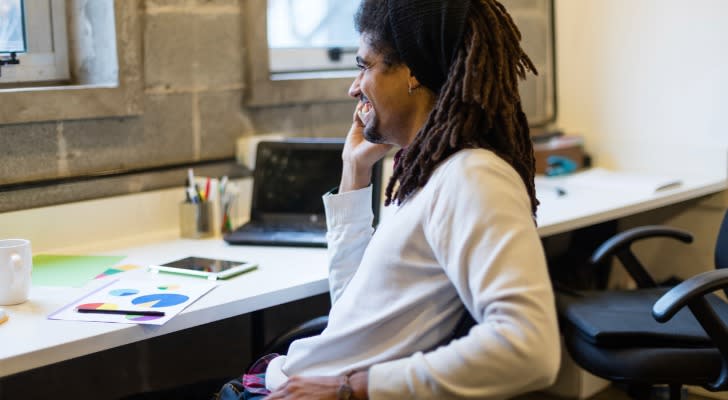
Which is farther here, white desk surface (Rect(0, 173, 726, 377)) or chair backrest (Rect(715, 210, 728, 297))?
chair backrest (Rect(715, 210, 728, 297))

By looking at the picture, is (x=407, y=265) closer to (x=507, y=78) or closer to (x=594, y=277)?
(x=507, y=78)

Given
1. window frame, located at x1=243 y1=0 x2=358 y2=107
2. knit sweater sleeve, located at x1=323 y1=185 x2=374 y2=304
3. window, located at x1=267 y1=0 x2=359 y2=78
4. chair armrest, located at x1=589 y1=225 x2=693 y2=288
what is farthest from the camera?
window, located at x1=267 y1=0 x2=359 y2=78

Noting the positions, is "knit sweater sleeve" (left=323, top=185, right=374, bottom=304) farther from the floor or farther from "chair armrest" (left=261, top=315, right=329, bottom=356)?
the floor

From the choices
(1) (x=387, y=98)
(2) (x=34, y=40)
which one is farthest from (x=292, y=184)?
(1) (x=387, y=98)

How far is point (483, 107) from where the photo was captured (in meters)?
1.16

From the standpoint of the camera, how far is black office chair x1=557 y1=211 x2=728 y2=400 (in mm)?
1672

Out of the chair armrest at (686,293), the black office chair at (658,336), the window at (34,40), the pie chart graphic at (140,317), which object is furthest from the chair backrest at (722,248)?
the window at (34,40)

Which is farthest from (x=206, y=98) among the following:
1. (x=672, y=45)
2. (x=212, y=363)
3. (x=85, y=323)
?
(x=672, y=45)

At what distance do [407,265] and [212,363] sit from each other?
130 centimetres

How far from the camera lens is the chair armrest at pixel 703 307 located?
1.65 m

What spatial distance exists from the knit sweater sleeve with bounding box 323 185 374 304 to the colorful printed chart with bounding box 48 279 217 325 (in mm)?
257

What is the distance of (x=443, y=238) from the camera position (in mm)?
1098

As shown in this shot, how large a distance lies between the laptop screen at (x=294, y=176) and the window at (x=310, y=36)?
42 cm

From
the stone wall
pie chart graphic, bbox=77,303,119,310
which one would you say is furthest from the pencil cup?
pie chart graphic, bbox=77,303,119,310
